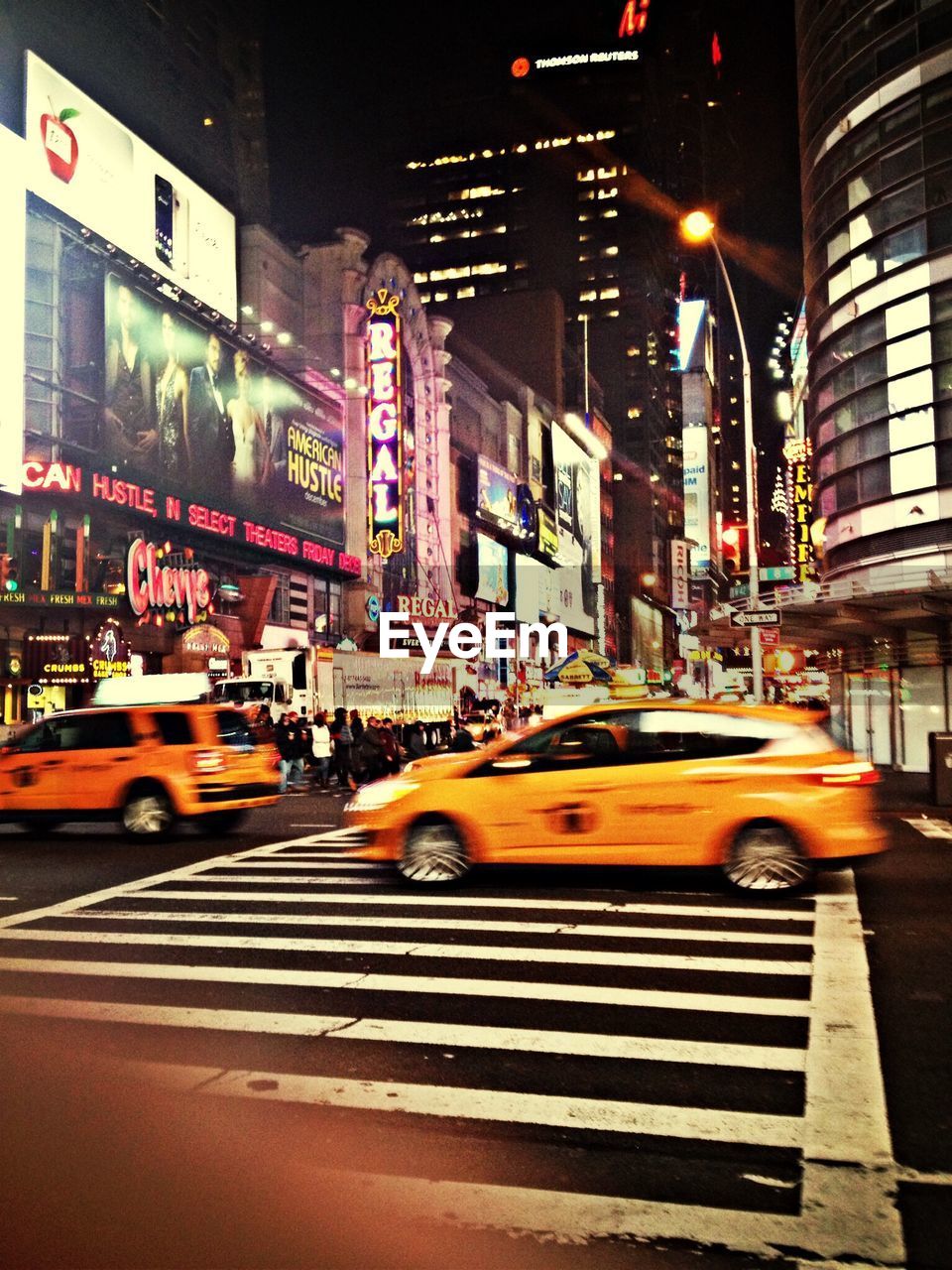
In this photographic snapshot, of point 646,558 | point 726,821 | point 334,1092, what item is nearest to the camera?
point 334,1092

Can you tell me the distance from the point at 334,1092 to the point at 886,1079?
2.49m

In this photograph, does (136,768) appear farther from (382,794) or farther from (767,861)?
(767,861)

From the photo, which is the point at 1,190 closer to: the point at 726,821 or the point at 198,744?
the point at 198,744

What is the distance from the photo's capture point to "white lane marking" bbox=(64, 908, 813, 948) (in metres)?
8.15

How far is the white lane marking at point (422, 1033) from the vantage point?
5434 millimetres

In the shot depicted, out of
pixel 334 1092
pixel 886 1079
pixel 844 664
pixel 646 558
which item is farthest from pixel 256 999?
pixel 646 558

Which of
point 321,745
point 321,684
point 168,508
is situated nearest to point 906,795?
point 321,745

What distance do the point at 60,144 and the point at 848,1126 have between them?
4075 cm

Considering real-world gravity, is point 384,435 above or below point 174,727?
above

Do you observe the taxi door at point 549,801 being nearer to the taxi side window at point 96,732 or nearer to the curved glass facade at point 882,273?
the taxi side window at point 96,732

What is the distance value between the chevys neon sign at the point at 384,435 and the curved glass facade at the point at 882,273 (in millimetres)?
19564

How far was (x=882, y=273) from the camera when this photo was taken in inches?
1793

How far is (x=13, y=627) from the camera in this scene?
31.4 m

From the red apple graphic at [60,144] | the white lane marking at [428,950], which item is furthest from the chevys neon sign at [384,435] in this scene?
the white lane marking at [428,950]
